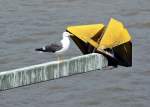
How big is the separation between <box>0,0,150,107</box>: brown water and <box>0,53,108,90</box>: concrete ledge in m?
2.67

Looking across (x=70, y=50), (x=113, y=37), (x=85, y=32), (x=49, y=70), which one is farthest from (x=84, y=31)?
(x=70, y=50)

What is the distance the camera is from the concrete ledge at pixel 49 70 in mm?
10398

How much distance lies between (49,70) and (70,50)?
592 cm

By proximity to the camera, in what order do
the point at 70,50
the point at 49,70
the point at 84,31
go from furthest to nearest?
the point at 70,50 < the point at 84,31 < the point at 49,70

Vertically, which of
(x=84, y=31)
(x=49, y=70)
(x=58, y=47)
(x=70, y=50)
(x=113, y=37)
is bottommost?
(x=70, y=50)

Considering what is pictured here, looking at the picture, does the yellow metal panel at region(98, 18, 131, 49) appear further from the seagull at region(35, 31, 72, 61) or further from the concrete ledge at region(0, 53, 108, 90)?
the seagull at region(35, 31, 72, 61)

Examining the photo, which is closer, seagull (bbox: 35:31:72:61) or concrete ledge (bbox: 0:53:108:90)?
concrete ledge (bbox: 0:53:108:90)

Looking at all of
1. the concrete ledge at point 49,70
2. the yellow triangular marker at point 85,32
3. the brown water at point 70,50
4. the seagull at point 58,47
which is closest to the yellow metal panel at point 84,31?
the yellow triangular marker at point 85,32

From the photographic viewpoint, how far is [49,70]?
35.2 ft

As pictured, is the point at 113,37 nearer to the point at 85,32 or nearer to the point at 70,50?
the point at 85,32

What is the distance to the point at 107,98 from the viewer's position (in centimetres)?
1434

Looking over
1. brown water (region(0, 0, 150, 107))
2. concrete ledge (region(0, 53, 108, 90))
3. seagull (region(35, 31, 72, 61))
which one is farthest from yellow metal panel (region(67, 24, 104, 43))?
brown water (region(0, 0, 150, 107))

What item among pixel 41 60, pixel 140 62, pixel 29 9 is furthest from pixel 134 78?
pixel 29 9

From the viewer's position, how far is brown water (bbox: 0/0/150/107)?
14.0 meters
